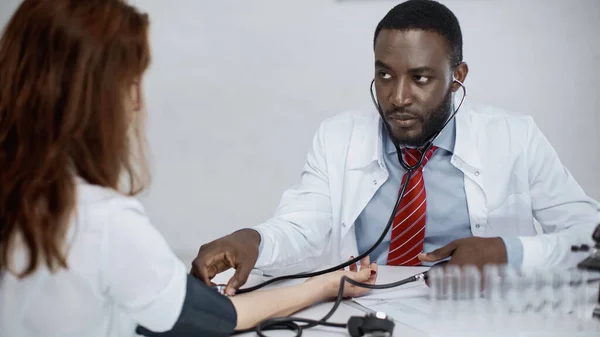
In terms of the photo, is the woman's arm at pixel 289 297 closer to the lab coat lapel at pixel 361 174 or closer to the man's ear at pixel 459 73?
the lab coat lapel at pixel 361 174

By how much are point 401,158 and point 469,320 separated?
23.2 inches

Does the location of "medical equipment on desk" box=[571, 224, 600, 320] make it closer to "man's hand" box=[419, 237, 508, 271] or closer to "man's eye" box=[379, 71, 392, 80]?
"man's hand" box=[419, 237, 508, 271]

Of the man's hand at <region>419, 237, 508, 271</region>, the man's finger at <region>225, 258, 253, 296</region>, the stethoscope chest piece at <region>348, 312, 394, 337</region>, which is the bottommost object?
the man's finger at <region>225, 258, 253, 296</region>

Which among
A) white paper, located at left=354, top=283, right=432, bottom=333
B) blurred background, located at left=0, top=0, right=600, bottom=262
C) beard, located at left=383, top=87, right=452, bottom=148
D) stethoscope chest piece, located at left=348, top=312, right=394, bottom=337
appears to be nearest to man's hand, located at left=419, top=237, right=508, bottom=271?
white paper, located at left=354, top=283, right=432, bottom=333

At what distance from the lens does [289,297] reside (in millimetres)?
1138

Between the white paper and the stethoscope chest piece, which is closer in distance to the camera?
the stethoscope chest piece

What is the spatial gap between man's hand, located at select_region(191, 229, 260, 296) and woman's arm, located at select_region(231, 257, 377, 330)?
131 mm

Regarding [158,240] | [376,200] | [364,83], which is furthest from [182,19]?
[158,240]

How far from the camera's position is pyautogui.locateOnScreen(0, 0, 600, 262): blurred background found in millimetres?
2588

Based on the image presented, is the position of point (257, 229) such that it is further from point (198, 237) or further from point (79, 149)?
point (198, 237)

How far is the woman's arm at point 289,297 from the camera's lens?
1.06 m

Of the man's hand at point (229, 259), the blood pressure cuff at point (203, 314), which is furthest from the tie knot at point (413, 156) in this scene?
the blood pressure cuff at point (203, 314)

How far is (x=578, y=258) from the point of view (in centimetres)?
119

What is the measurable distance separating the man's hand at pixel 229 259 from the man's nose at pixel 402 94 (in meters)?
0.53
